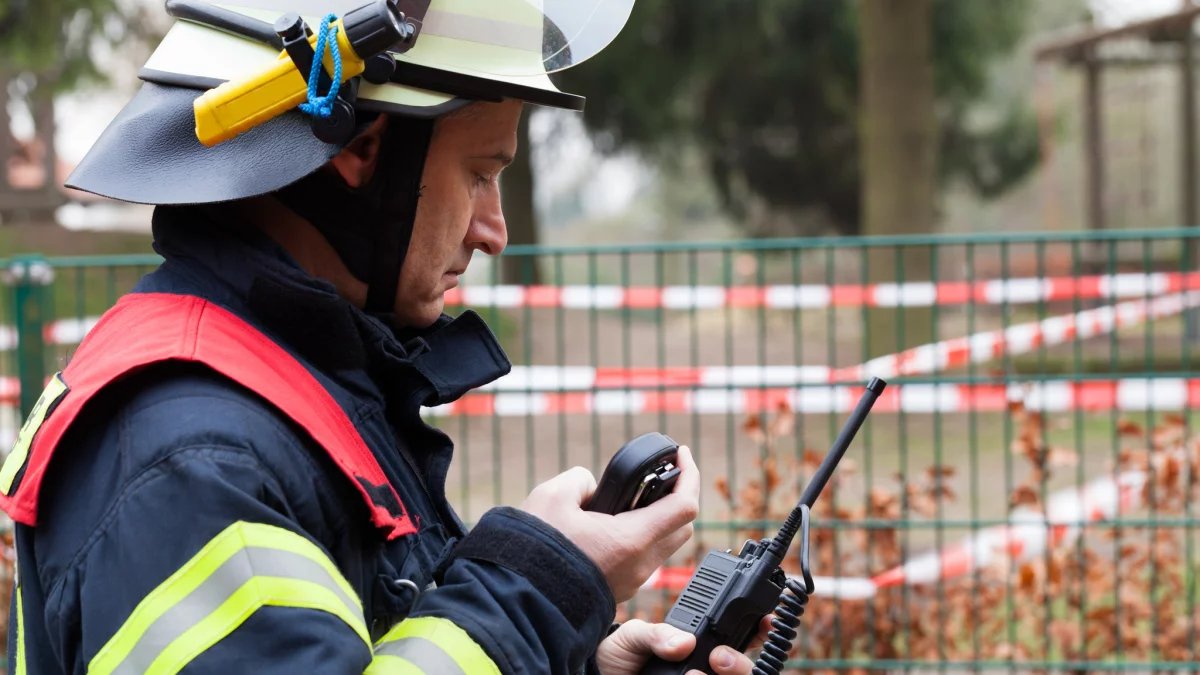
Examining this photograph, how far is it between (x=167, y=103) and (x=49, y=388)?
0.32 m

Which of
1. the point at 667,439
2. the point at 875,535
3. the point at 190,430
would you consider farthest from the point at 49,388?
the point at 875,535

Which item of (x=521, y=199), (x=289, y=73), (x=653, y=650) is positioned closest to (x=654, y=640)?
(x=653, y=650)

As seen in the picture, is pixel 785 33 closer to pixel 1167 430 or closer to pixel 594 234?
pixel 1167 430

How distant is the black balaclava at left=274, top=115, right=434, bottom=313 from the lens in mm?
1396

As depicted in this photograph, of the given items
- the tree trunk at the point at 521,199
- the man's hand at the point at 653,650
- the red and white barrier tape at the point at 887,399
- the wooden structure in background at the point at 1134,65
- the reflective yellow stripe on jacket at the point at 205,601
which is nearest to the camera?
the reflective yellow stripe on jacket at the point at 205,601

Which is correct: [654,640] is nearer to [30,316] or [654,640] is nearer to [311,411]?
[311,411]

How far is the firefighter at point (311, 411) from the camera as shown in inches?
42.1

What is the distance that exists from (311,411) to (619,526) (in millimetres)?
345

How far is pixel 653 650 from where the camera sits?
4.99 ft

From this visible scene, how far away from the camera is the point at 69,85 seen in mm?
12273

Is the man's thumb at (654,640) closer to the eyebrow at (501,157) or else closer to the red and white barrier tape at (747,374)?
the eyebrow at (501,157)

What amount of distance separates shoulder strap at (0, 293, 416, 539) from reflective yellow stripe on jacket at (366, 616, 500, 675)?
0.33ft

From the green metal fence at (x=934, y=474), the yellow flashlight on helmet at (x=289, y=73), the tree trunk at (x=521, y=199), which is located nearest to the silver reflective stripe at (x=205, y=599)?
the yellow flashlight on helmet at (x=289, y=73)

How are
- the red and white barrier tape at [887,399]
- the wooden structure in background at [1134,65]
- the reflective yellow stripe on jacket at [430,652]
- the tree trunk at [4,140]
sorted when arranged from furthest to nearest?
the tree trunk at [4,140]
the wooden structure in background at [1134,65]
the red and white barrier tape at [887,399]
the reflective yellow stripe on jacket at [430,652]
